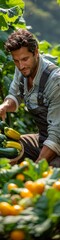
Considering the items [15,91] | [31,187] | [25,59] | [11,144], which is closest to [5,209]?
[31,187]

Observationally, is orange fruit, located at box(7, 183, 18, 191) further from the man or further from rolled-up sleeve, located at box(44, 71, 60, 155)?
rolled-up sleeve, located at box(44, 71, 60, 155)

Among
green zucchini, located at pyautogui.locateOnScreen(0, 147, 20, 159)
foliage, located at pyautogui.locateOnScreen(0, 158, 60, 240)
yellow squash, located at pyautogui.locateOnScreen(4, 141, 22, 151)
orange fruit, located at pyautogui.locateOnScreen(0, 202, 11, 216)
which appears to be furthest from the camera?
yellow squash, located at pyautogui.locateOnScreen(4, 141, 22, 151)

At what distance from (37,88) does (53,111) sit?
0.71 ft

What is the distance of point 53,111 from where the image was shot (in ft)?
14.4

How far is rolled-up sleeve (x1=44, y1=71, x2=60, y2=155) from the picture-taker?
14.3ft

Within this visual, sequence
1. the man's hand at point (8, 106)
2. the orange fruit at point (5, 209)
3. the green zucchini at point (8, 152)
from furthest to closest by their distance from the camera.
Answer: the man's hand at point (8, 106) → the green zucchini at point (8, 152) → the orange fruit at point (5, 209)

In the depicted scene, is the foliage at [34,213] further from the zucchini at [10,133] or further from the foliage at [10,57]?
the foliage at [10,57]

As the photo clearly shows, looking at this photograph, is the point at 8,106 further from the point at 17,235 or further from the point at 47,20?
the point at 47,20

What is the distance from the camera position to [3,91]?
6.10 m

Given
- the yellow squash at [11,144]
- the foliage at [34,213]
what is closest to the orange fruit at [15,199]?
the foliage at [34,213]

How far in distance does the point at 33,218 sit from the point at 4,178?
49 cm

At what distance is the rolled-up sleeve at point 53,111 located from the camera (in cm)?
435

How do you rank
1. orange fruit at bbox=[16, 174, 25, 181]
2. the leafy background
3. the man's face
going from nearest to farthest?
orange fruit at bbox=[16, 174, 25, 181], the man's face, the leafy background

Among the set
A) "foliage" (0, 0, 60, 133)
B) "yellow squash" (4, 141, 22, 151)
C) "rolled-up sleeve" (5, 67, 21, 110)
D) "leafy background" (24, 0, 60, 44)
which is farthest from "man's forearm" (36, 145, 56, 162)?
"leafy background" (24, 0, 60, 44)
